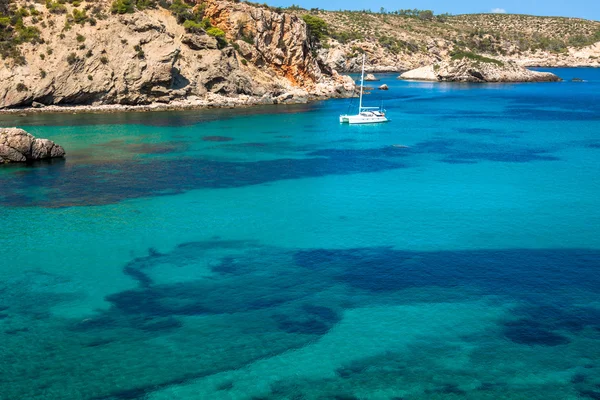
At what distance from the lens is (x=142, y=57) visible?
67.9m

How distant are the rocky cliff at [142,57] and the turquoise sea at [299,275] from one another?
19.2 m

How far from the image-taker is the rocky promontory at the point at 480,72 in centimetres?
12662

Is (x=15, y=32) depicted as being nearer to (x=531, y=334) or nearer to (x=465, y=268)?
(x=465, y=268)

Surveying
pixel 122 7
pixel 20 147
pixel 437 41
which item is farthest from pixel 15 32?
pixel 437 41

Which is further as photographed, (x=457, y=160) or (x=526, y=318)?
(x=457, y=160)

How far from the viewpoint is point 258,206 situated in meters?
33.2

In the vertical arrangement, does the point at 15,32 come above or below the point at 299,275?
above

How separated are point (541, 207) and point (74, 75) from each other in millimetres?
50965

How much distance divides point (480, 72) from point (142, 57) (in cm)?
8067

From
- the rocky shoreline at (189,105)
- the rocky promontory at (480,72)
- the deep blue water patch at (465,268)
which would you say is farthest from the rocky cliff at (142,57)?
the rocky promontory at (480,72)

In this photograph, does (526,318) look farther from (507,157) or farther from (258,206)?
(507,157)

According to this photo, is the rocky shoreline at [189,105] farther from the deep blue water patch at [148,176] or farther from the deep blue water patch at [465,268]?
the deep blue water patch at [465,268]

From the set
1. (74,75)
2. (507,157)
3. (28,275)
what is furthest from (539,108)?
(28,275)

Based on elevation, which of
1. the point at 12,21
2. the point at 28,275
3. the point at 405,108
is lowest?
the point at 28,275
